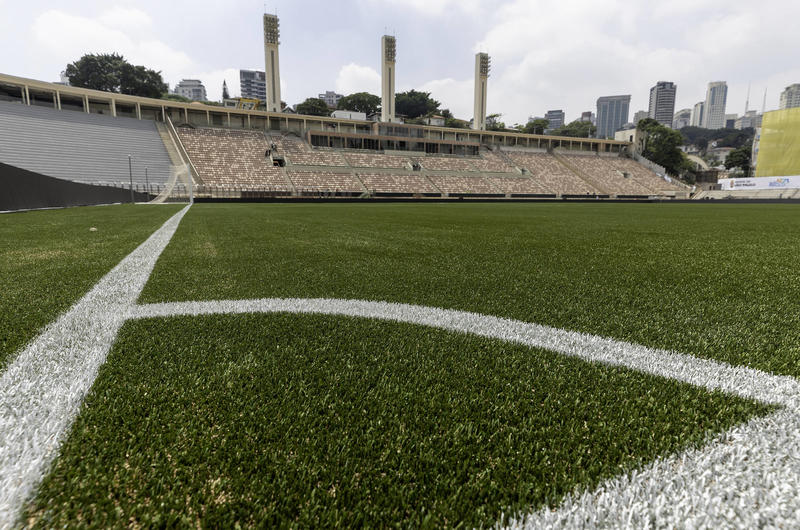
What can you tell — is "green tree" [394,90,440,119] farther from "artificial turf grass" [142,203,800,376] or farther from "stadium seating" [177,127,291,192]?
"artificial turf grass" [142,203,800,376]

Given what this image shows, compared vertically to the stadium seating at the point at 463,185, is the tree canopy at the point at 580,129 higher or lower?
higher

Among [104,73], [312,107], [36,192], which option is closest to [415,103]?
[312,107]

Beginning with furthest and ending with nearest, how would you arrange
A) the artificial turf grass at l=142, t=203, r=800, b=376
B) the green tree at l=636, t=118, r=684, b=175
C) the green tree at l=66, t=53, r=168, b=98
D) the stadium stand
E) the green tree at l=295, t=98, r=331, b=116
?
the green tree at l=295, t=98, r=331, b=116
the green tree at l=636, t=118, r=684, b=175
the green tree at l=66, t=53, r=168, b=98
the stadium stand
the artificial turf grass at l=142, t=203, r=800, b=376

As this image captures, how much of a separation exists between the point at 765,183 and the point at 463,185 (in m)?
29.6

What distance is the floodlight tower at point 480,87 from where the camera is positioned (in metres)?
52.6

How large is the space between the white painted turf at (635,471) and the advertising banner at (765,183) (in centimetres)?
4997

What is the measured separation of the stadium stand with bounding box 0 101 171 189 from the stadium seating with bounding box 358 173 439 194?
15606 millimetres

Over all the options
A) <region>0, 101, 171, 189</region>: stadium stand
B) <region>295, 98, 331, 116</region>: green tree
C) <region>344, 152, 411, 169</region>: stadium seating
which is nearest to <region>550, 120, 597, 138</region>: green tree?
<region>295, 98, 331, 116</region>: green tree

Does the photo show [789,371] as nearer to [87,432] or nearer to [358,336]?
[358,336]

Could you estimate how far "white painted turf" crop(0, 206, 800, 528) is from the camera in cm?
62

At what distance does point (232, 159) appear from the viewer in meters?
31.2

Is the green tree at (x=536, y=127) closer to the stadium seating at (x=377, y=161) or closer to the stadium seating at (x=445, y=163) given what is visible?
the stadium seating at (x=445, y=163)

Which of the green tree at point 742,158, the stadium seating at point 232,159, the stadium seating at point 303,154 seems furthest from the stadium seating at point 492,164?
the green tree at point 742,158

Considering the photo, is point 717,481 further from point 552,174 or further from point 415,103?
point 415,103
